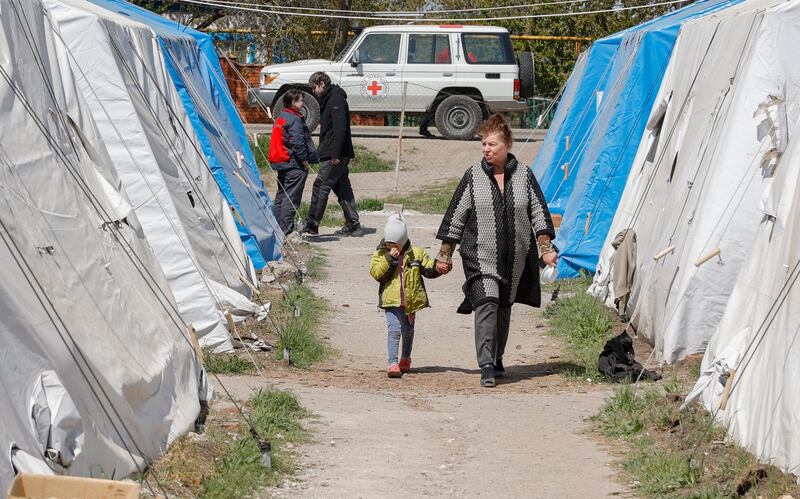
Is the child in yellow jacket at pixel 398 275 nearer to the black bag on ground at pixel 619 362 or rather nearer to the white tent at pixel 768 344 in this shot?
the black bag on ground at pixel 619 362

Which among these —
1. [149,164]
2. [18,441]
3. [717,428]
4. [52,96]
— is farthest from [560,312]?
[18,441]

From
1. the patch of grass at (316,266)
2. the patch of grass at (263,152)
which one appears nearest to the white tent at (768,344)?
the patch of grass at (316,266)

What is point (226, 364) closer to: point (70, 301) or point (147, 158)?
point (147, 158)

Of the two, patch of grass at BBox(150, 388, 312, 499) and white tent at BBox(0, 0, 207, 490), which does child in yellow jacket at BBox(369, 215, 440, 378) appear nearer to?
patch of grass at BBox(150, 388, 312, 499)

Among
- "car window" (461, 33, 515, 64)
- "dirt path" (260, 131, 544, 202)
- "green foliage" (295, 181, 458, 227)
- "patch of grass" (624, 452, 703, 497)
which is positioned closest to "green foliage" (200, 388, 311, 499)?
"patch of grass" (624, 452, 703, 497)

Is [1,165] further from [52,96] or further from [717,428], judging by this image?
[717,428]

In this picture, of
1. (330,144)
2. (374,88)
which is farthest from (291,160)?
(374,88)

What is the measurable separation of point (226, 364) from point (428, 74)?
1621 centimetres

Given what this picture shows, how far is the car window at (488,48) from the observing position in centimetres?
2409

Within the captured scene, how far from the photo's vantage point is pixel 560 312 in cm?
1055

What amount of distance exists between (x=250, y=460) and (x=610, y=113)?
801 cm

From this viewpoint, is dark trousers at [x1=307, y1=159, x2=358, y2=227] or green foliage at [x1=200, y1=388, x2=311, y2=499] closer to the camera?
green foliage at [x1=200, y1=388, x2=311, y2=499]

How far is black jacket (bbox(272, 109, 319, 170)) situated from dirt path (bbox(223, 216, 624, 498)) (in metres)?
4.09

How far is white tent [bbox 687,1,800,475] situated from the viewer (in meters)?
5.46
